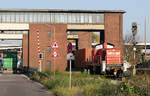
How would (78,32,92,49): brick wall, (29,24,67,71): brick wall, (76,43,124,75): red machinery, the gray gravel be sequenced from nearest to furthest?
1. the gray gravel
2. (76,43,124,75): red machinery
3. (29,24,67,71): brick wall
4. (78,32,92,49): brick wall

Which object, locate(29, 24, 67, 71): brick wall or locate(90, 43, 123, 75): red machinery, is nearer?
locate(90, 43, 123, 75): red machinery

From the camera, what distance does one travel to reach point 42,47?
61.0m

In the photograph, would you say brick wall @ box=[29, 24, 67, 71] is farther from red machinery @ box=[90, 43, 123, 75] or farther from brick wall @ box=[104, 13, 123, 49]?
red machinery @ box=[90, 43, 123, 75]

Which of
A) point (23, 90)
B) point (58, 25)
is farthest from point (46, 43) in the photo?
point (23, 90)

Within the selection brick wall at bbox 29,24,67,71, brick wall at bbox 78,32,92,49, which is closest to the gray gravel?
brick wall at bbox 29,24,67,71

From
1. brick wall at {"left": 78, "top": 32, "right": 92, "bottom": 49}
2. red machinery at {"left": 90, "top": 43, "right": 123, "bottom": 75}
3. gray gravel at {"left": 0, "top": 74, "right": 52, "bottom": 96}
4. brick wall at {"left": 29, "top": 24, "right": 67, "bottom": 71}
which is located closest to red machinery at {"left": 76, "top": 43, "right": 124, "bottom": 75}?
red machinery at {"left": 90, "top": 43, "right": 123, "bottom": 75}

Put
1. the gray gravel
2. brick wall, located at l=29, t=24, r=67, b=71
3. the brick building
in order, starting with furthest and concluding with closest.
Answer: brick wall, located at l=29, t=24, r=67, b=71 < the brick building < the gray gravel

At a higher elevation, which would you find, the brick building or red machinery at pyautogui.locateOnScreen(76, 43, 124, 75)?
the brick building

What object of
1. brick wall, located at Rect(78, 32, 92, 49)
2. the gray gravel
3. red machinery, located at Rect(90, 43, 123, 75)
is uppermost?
brick wall, located at Rect(78, 32, 92, 49)

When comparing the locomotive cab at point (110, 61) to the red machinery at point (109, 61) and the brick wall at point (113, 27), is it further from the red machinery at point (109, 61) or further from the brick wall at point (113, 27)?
the brick wall at point (113, 27)

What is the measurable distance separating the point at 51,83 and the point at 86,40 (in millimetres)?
72895

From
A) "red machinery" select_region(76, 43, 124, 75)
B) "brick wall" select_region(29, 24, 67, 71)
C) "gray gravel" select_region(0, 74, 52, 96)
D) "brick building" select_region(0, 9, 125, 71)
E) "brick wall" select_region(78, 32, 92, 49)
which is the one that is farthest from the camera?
"brick wall" select_region(78, 32, 92, 49)

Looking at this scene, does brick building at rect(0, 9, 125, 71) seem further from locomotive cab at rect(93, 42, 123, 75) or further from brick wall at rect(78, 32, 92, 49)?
brick wall at rect(78, 32, 92, 49)

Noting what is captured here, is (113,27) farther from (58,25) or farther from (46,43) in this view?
(46,43)
